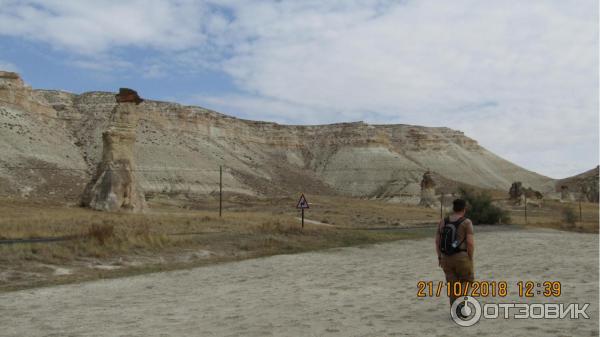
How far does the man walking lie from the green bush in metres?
32.7

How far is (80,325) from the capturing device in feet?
25.3

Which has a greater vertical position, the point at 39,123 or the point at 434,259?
the point at 39,123

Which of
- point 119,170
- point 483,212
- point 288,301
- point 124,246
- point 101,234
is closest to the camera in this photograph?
point 288,301

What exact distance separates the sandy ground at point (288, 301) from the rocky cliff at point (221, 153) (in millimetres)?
46022

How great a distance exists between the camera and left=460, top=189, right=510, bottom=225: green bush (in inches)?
1537

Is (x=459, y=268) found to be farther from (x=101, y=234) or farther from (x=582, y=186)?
(x=582, y=186)

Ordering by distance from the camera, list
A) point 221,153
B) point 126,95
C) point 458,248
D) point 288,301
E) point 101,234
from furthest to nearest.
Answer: point 221,153, point 126,95, point 101,234, point 288,301, point 458,248

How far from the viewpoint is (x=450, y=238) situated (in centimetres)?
736

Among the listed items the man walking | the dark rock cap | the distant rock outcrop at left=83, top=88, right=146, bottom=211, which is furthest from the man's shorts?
the dark rock cap

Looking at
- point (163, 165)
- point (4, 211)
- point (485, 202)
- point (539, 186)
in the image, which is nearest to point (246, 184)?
point (163, 165)

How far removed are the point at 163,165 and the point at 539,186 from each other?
8874 centimetres

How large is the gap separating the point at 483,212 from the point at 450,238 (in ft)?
111

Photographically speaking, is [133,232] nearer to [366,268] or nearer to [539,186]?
[366,268]

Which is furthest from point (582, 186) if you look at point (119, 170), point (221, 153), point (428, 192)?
point (119, 170)
